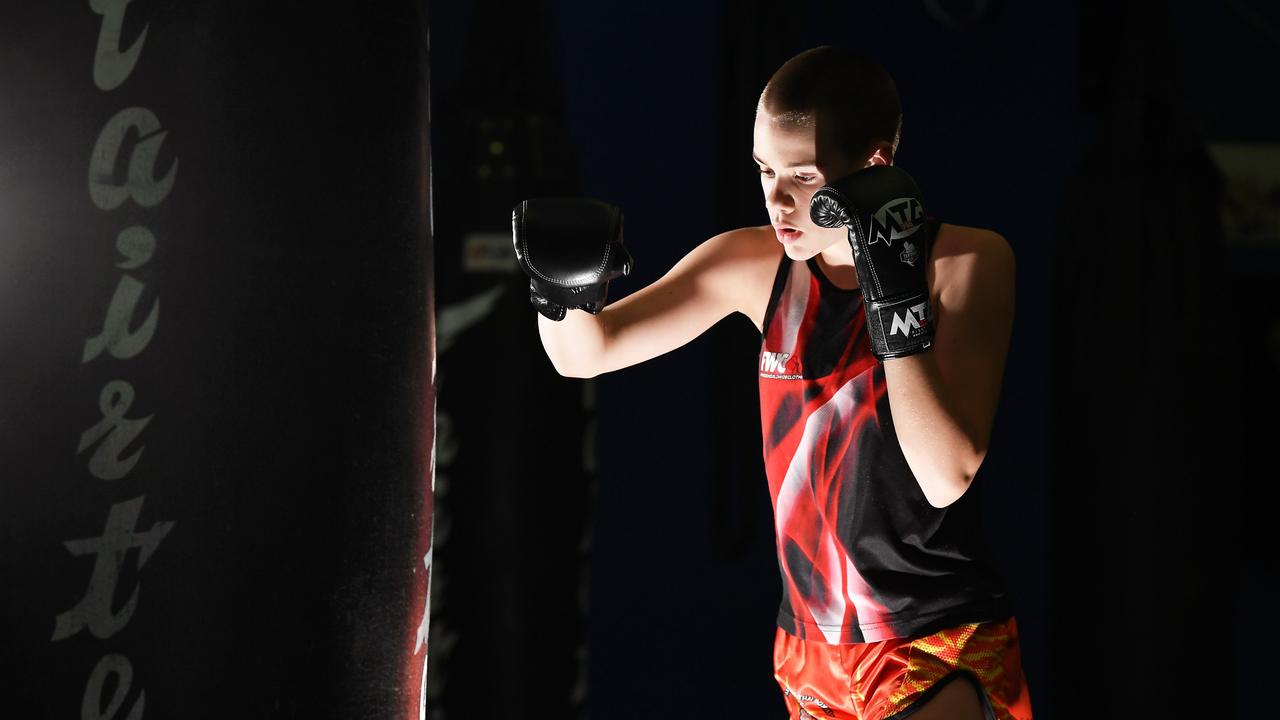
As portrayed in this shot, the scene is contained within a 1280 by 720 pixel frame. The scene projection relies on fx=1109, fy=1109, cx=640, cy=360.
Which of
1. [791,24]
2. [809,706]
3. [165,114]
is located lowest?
[809,706]

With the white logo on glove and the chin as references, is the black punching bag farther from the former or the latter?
the white logo on glove

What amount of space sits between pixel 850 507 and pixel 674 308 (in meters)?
0.35

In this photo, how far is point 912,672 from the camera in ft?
4.13

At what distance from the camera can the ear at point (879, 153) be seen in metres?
1.26

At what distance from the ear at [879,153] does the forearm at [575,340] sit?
0.38 meters

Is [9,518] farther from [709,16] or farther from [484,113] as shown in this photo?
[709,16]

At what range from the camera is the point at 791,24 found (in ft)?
7.70

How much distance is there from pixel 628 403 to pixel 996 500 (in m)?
1.00

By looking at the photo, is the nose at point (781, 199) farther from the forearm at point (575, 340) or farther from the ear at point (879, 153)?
the forearm at point (575, 340)

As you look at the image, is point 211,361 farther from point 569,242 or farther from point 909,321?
point 909,321

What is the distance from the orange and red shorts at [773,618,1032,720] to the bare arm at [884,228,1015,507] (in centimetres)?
18

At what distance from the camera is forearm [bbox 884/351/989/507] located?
45.7 inches

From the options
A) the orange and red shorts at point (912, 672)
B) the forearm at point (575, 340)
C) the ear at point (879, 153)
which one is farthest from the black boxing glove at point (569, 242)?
the orange and red shorts at point (912, 672)

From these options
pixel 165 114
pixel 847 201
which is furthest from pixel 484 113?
pixel 847 201
